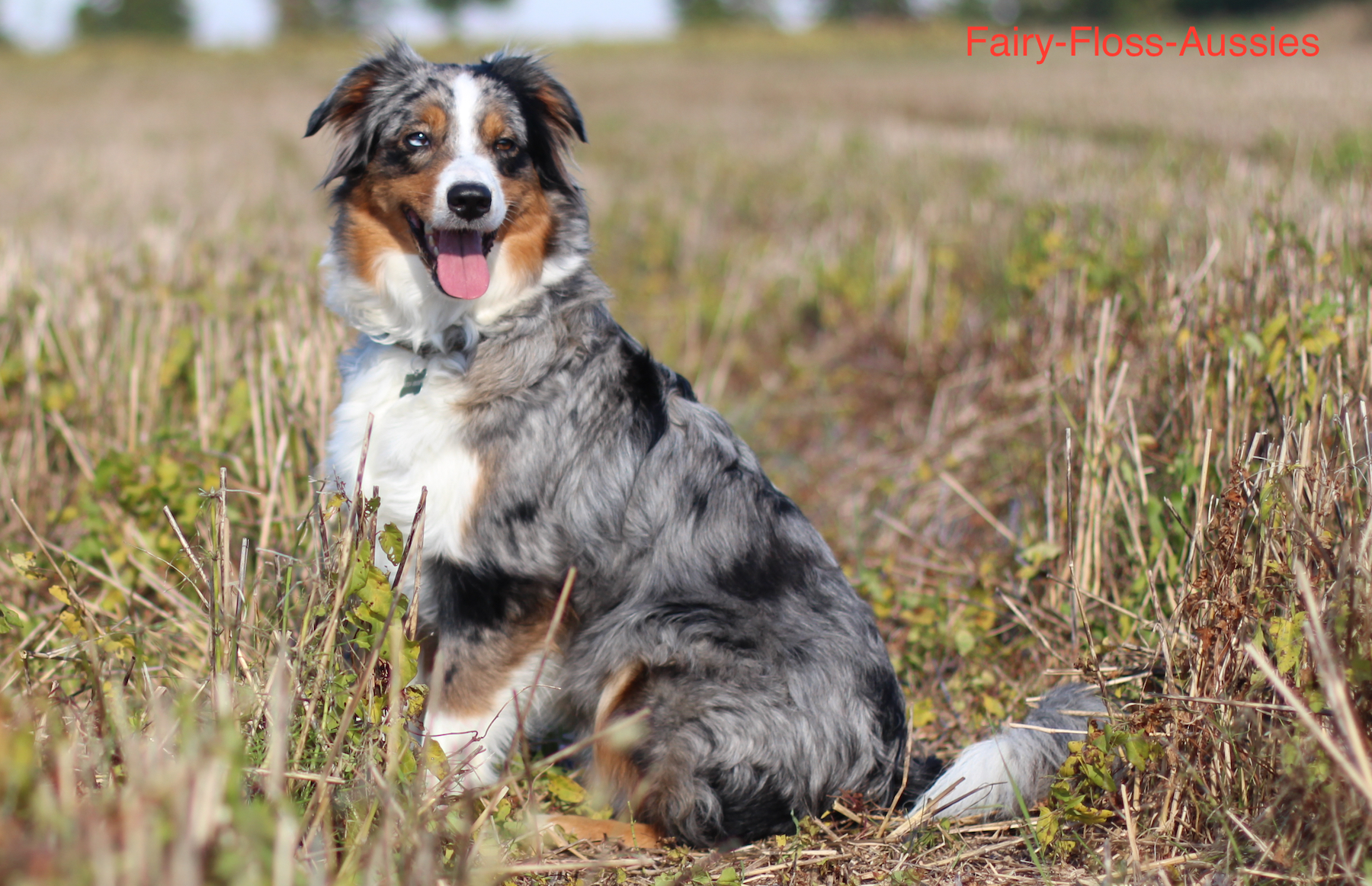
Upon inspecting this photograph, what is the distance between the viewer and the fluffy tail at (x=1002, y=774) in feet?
8.85

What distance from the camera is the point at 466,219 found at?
9.70ft

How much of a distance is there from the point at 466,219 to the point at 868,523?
8.54 feet

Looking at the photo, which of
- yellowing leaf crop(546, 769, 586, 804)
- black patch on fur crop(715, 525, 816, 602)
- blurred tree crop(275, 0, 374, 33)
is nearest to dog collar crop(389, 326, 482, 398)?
black patch on fur crop(715, 525, 816, 602)

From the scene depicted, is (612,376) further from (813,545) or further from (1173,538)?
(1173,538)

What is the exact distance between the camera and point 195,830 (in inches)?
52.9

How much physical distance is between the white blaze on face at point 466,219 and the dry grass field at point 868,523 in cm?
76

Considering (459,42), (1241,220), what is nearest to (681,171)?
(1241,220)

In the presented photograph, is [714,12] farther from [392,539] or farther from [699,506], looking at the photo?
[392,539]

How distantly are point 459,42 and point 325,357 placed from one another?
4914 cm

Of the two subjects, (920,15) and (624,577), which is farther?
(920,15)

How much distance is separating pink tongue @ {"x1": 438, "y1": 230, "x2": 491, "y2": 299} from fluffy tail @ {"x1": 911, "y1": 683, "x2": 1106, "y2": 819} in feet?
6.21

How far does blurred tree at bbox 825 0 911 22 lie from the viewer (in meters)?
74.2

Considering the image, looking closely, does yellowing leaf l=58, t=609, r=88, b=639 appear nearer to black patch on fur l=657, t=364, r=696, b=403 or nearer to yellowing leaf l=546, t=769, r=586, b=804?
yellowing leaf l=546, t=769, r=586, b=804

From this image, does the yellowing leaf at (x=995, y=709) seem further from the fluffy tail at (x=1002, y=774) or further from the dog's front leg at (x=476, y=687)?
the dog's front leg at (x=476, y=687)
